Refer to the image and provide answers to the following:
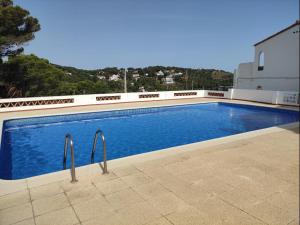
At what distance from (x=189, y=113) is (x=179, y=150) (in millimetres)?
8047

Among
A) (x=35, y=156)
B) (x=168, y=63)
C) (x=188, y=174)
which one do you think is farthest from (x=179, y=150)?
(x=168, y=63)

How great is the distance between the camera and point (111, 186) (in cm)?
351

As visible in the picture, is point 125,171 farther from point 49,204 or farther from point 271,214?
point 271,214

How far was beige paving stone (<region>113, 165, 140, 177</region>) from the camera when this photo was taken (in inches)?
155

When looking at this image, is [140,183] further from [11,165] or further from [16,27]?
[16,27]

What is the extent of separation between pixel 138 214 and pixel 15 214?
146cm

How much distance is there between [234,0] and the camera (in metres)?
2.89

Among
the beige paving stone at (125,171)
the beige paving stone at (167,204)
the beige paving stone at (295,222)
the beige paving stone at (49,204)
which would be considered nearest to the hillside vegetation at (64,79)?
the beige paving stone at (125,171)

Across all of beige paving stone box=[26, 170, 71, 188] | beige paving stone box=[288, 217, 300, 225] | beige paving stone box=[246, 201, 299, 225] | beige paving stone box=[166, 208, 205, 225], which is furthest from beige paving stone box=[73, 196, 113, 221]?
beige paving stone box=[288, 217, 300, 225]

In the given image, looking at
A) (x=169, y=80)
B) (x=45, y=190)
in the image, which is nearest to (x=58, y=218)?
(x=45, y=190)

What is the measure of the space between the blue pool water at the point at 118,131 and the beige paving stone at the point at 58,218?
300 centimetres

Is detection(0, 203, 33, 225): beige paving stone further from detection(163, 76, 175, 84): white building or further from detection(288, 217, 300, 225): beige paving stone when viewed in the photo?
detection(163, 76, 175, 84): white building

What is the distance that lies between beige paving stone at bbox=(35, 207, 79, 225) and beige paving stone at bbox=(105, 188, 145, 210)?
0.49 m

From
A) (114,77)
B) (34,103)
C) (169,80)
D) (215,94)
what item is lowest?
(34,103)
